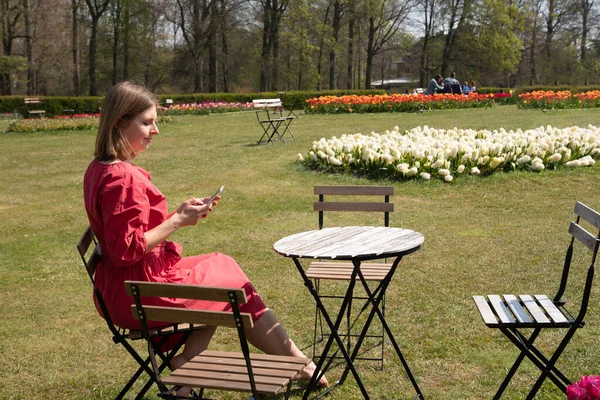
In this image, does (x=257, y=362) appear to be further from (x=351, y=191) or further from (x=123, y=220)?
(x=351, y=191)

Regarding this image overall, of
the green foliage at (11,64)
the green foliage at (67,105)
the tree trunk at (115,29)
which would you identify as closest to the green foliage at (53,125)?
the green foliage at (67,105)

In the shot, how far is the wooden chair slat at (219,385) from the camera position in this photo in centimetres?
260

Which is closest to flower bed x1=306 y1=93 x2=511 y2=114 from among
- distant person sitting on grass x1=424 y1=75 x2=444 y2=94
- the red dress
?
distant person sitting on grass x1=424 y1=75 x2=444 y2=94

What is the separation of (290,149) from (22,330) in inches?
360

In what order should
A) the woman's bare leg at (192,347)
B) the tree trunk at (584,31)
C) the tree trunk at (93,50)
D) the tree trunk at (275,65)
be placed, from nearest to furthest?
the woman's bare leg at (192,347) → the tree trunk at (93,50) → the tree trunk at (275,65) → the tree trunk at (584,31)

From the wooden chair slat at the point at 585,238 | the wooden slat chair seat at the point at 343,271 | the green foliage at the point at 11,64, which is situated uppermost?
the green foliage at the point at 11,64

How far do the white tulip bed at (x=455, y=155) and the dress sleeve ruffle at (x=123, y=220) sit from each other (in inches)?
269

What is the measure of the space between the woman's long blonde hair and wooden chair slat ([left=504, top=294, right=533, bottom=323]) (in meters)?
1.89

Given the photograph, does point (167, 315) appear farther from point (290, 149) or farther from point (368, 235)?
point (290, 149)

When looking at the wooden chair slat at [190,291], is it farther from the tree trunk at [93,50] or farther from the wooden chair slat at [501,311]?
the tree trunk at [93,50]

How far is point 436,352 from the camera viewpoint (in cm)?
414

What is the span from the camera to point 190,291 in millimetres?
2477

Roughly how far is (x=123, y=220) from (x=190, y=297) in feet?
1.94

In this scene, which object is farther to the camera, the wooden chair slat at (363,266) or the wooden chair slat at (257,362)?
the wooden chair slat at (363,266)
